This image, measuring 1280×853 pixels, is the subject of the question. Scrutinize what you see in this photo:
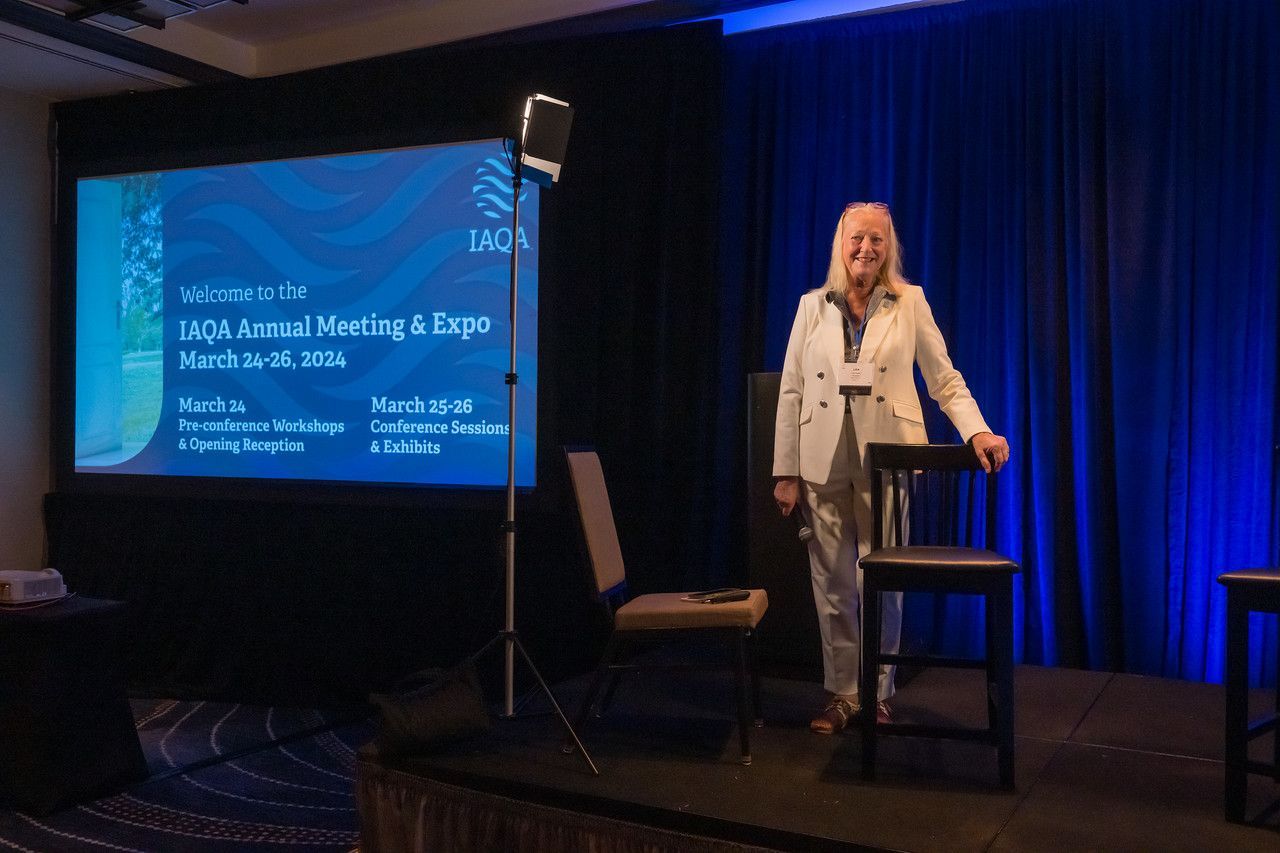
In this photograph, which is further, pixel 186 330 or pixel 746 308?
pixel 186 330

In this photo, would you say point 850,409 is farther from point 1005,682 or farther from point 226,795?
point 226,795

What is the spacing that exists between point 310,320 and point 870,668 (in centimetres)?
342

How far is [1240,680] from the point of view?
7.68 ft

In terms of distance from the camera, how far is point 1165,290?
12.8 ft

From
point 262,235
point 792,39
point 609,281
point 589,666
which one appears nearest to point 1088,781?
point 589,666

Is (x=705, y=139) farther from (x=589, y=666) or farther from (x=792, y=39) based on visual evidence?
(x=589, y=666)

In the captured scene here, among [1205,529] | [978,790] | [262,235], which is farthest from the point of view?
[262,235]

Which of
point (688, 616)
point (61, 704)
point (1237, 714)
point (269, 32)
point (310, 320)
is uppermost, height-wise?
point (269, 32)

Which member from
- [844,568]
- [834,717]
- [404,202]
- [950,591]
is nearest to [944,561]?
[950,591]

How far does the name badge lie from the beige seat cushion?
2.29 feet

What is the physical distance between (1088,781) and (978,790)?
30 cm

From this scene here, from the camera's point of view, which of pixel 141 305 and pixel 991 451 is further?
pixel 141 305

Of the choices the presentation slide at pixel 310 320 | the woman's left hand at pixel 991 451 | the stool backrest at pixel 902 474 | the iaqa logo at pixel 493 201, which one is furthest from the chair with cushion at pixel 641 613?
the iaqa logo at pixel 493 201

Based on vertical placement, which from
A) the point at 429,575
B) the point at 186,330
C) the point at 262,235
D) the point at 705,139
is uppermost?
the point at 705,139
